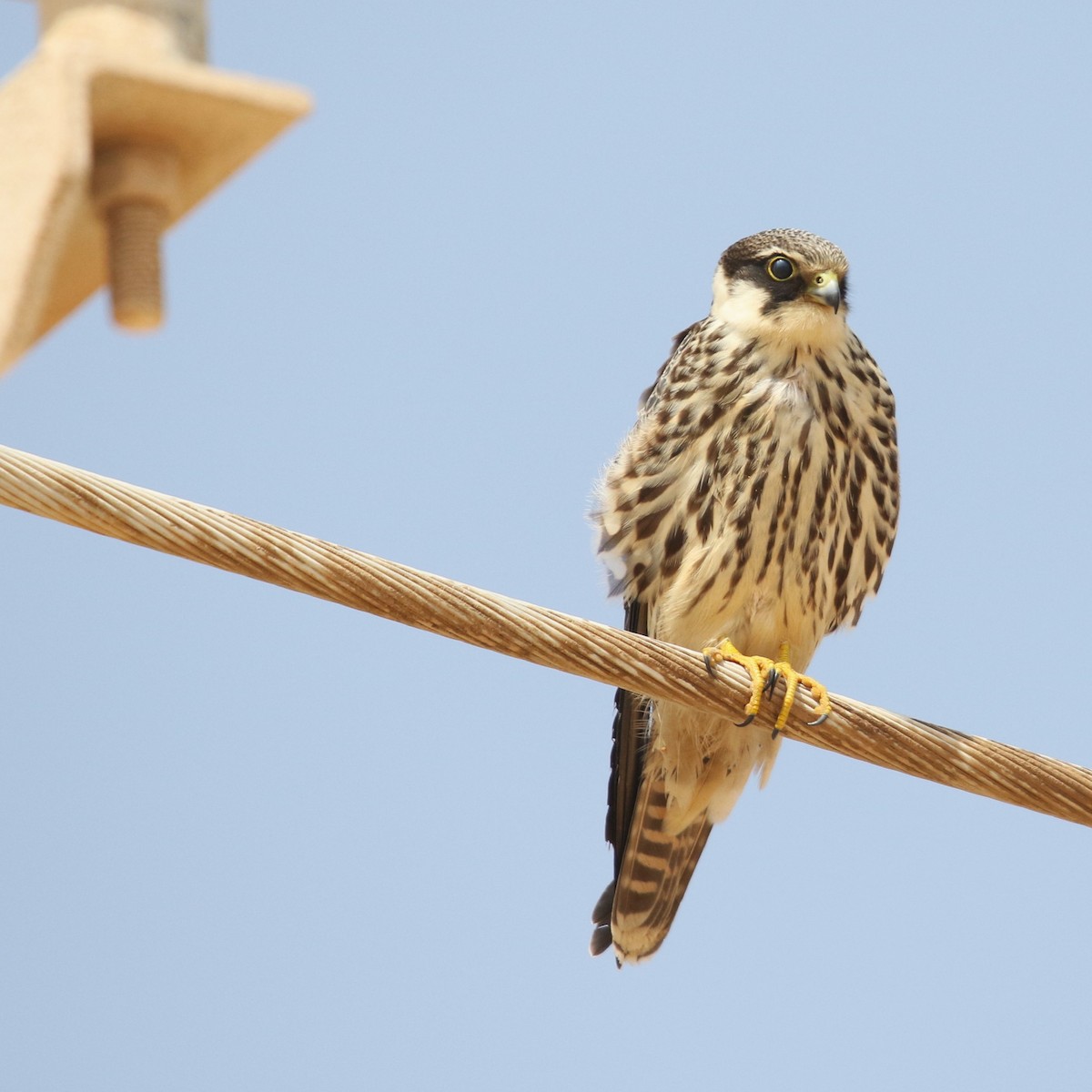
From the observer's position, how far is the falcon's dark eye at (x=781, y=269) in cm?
542

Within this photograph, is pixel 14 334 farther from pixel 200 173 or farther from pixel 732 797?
pixel 732 797

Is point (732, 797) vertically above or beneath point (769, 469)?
beneath

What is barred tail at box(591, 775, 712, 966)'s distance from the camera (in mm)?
5609

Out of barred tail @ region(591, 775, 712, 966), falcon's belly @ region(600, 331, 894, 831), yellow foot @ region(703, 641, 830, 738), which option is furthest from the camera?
barred tail @ region(591, 775, 712, 966)

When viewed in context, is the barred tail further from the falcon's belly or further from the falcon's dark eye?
the falcon's dark eye

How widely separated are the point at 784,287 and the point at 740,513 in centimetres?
73

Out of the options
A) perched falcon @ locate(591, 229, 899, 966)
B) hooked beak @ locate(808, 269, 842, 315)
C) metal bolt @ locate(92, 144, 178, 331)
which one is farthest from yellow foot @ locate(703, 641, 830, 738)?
metal bolt @ locate(92, 144, 178, 331)

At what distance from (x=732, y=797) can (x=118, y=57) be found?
406 centimetres

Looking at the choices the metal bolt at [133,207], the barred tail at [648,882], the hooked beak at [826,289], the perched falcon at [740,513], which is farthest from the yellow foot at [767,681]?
the metal bolt at [133,207]

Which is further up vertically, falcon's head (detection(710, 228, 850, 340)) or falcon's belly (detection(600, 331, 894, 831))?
falcon's head (detection(710, 228, 850, 340))

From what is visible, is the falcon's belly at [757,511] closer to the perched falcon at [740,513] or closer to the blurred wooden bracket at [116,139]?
the perched falcon at [740,513]

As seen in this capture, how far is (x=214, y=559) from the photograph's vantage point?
3553mm

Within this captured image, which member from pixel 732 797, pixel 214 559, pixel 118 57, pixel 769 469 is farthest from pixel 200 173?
pixel 732 797

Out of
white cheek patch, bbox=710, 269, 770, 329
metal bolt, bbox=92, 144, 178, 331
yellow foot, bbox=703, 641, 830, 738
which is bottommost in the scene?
yellow foot, bbox=703, 641, 830, 738
